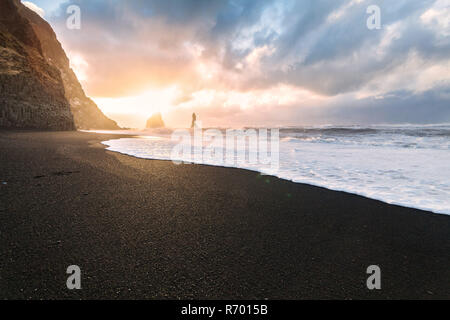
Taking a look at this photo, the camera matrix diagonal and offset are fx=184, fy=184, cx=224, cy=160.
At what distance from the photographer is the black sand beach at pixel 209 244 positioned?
1434mm

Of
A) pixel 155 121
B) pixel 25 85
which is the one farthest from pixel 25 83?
pixel 155 121

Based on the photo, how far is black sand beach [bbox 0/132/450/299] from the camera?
1.43m

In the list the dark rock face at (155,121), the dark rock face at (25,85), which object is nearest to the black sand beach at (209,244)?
the dark rock face at (25,85)

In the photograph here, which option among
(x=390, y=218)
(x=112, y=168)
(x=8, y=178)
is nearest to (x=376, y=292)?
(x=390, y=218)

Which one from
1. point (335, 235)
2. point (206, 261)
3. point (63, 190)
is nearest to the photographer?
point (206, 261)

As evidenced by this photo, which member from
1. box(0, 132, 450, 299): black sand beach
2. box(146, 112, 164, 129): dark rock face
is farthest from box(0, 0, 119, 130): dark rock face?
box(146, 112, 164, 129): dark rock face

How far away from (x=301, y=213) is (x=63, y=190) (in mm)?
4044

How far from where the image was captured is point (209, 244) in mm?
1976

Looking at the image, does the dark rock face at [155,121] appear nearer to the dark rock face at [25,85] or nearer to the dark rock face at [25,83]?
the dark rock face at [25,83]

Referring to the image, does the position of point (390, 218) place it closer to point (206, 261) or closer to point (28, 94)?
point (206, 261)

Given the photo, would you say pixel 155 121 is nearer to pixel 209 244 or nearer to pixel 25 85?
pixel 25 85

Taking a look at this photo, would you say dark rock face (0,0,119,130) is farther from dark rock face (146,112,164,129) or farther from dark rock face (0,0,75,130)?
dark rock face (146,112,164,129)
